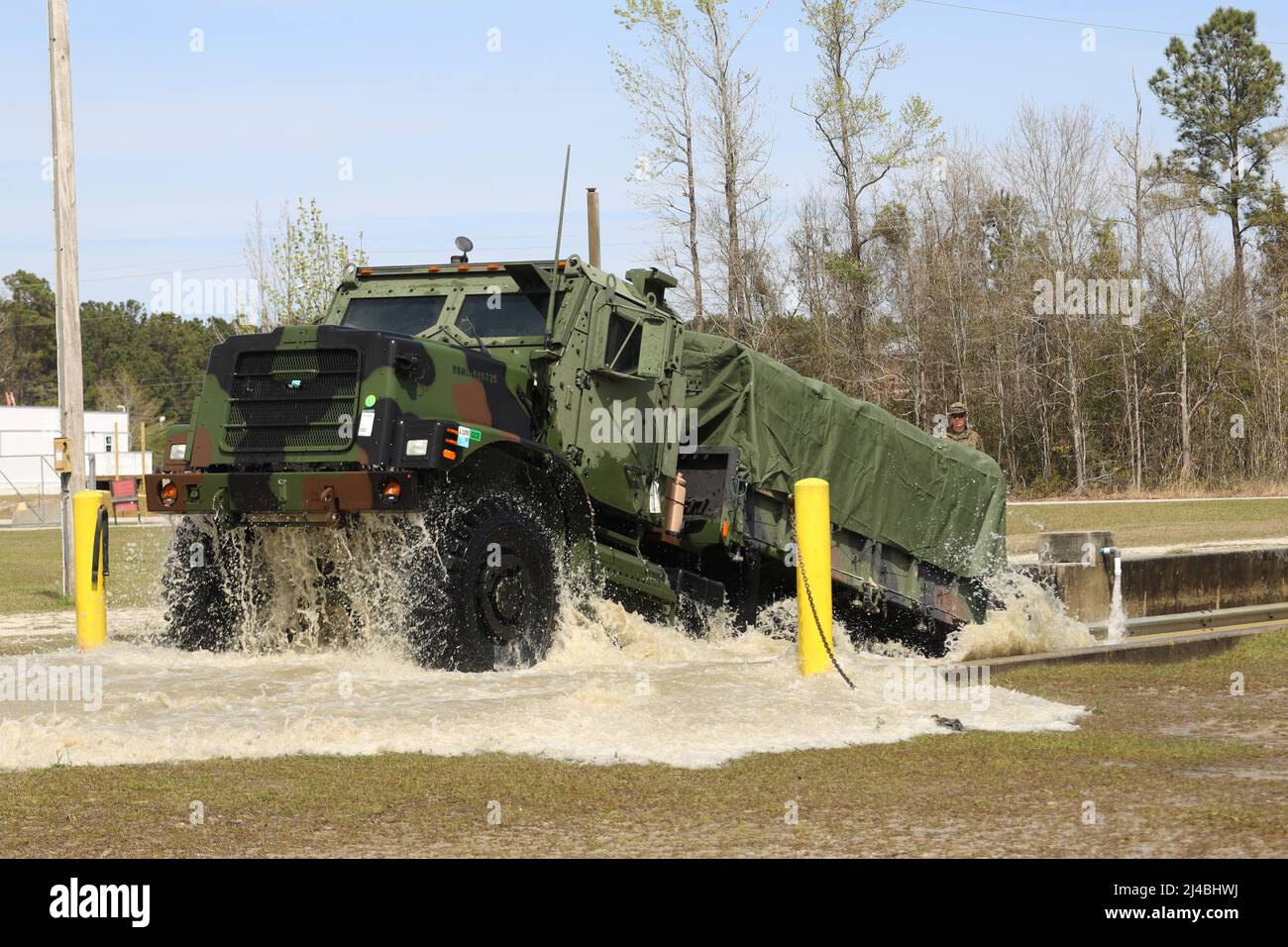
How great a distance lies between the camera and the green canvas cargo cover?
512 inches

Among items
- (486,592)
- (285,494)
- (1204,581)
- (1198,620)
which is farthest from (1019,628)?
(285,494)

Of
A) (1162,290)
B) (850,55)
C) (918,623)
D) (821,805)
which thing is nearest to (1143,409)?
(1162,290)

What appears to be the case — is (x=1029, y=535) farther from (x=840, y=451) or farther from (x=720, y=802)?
(x=720, y=802)

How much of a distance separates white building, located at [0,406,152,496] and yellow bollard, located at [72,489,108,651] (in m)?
54.0

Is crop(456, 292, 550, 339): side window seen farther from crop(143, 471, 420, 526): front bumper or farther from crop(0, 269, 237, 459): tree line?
crop(0, 269, 237, 459): tree line

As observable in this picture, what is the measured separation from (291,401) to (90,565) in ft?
8.93

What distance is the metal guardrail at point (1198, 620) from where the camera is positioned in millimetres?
15648

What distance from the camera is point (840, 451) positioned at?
43.5ft

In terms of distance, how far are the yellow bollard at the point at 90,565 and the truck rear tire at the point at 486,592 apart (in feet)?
11.2

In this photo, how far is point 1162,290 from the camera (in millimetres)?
46594

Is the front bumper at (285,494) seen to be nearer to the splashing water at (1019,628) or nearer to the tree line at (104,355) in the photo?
the splashing water at (1019,628)

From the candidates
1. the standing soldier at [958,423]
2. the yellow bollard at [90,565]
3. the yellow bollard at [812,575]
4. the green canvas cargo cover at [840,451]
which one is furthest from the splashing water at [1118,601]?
the yellow bollard at [90,565]
